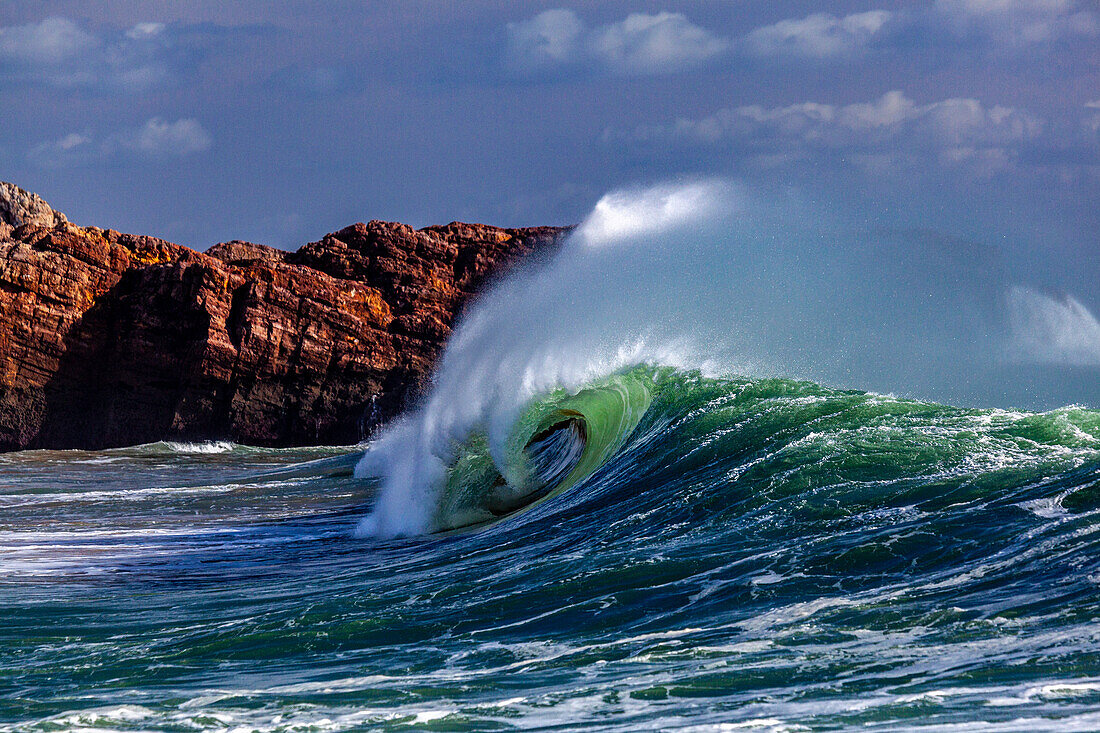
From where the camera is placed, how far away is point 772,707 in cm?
374

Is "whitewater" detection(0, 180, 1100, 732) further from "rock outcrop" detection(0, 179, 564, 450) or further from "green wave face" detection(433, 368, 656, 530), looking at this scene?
"rock outcrop" detection(0, 179, 564, 450)

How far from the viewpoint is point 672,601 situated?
18.6 ft

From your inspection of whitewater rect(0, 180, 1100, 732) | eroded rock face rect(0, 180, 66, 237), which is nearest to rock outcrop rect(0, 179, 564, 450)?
eroded rock face rect(0, 180, 66, 237)

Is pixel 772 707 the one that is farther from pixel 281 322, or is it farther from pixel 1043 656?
pixel 281 322

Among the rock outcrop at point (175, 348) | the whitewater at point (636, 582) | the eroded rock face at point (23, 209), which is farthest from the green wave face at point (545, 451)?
the eroded rock face at point (23, 209)

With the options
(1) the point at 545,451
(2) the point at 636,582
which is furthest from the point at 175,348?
(2) the point at 636,582

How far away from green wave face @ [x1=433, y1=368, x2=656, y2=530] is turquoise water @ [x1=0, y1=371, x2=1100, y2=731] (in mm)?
715

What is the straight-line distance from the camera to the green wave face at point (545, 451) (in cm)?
1188

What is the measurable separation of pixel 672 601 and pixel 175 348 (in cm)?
3685

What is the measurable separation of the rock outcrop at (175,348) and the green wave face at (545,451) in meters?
26.6

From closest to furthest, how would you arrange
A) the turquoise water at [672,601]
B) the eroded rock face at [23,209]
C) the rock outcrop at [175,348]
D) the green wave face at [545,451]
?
the turquoise water at [672,601], the green wave face at [545,451], the rock outcrop at [175,348], the eroded rock face at [23,209]

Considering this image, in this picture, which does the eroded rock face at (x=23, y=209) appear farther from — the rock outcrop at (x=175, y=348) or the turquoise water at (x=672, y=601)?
the turquoise water at (x=672, y=601)

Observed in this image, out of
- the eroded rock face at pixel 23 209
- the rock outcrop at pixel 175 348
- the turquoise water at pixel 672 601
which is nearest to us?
the turquoise water at pixel 672 601

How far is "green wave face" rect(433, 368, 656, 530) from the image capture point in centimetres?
1188
